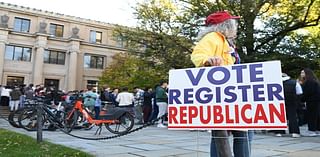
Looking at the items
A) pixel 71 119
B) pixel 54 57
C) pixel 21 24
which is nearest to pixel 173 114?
pixel 71 119

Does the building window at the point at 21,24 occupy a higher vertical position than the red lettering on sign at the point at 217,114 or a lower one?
higher

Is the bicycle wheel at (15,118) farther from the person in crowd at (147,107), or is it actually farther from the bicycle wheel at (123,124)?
the person in crowd at (147,107)

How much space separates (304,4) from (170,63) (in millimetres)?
8260

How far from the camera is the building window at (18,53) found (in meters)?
39.5

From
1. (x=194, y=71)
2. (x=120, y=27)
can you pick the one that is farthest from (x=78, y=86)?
(x=194, y=71)

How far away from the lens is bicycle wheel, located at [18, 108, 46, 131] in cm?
984

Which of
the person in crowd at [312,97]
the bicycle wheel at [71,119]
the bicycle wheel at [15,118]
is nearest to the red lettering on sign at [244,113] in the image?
the person in crowd at [312,97]

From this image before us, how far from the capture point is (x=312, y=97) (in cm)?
916

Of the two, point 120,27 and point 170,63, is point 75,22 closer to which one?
point 120,27

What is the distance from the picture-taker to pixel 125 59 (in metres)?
39.7

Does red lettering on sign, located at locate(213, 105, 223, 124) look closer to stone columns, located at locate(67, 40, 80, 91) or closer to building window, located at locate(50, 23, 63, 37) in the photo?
stone columns, located at locate(67, 40, 80, 91)

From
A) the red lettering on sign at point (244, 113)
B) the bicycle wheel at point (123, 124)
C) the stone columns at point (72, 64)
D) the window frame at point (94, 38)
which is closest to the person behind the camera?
the red lettering on sign at point (244, 113)

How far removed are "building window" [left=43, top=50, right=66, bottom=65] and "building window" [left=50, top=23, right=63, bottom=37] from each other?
2.42 m

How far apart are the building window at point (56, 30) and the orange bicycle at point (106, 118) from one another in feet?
114
